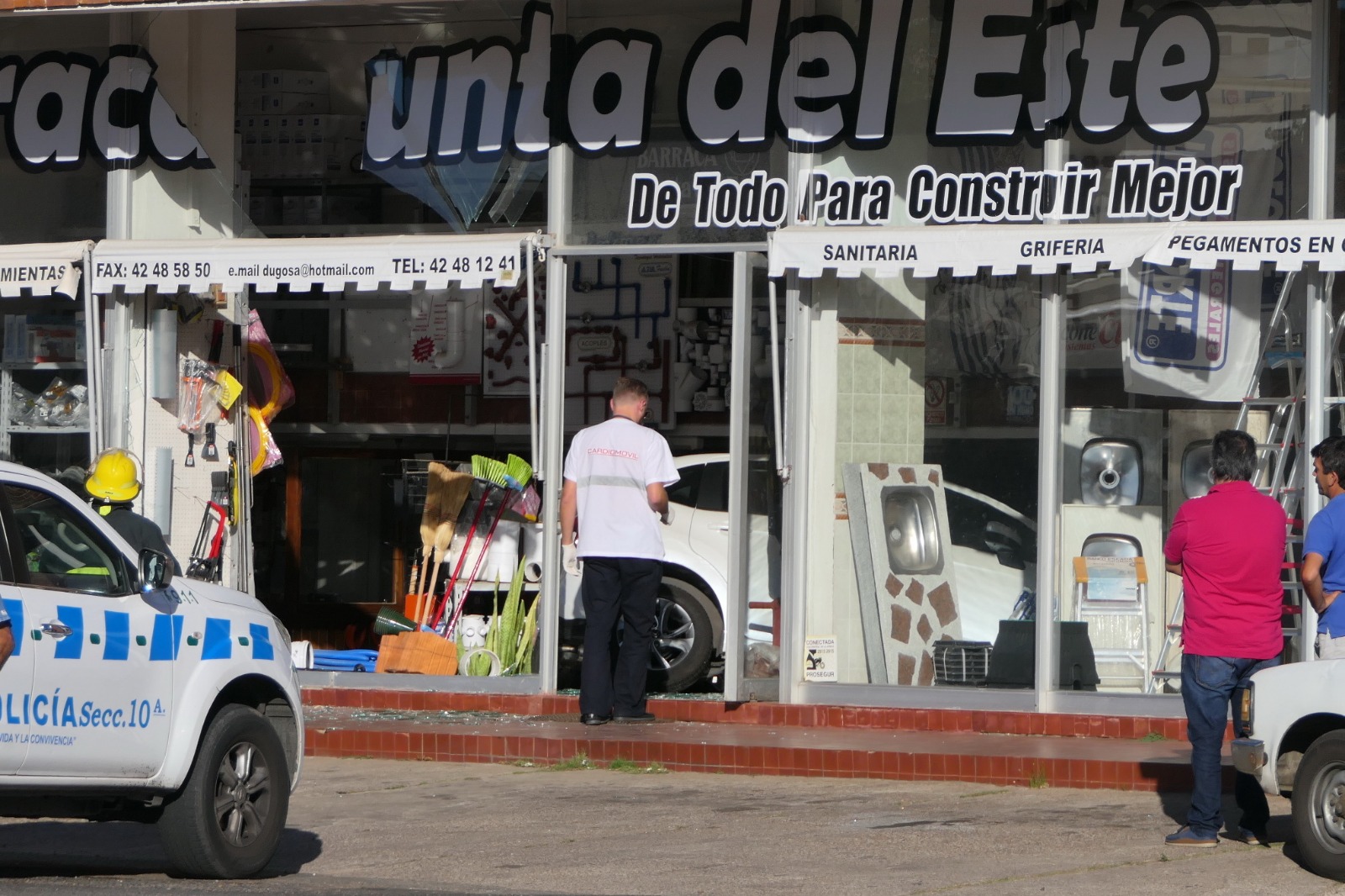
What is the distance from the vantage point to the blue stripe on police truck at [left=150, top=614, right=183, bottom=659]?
7422mm

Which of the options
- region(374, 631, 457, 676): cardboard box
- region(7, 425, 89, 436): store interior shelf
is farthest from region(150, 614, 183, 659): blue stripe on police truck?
region(7, 425, 89, 436): store interior shelf

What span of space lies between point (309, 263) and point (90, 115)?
2.02 meters

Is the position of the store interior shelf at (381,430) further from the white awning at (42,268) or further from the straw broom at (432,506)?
the white awning at (42,268)

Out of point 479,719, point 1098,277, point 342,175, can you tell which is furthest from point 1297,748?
point 342,175

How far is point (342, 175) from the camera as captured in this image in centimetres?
1370

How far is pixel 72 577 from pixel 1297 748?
15.6ft

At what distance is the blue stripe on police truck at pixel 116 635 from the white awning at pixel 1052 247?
5.55 metres

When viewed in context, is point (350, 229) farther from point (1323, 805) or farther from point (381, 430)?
point (1323, 805)

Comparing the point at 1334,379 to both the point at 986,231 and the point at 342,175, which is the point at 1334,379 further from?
the point at 342,175

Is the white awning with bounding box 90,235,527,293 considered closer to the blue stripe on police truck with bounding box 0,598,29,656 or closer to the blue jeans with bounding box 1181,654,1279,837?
the blue jeans with bounding box 1181,654,1279,837

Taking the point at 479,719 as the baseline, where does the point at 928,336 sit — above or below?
above

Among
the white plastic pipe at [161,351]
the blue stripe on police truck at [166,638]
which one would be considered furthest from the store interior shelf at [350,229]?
the blue stripe on police truck at [166,638]

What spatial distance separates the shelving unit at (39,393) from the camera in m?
13.6

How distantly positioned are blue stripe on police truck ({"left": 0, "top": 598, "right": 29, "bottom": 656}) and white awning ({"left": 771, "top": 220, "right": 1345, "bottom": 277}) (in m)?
6.04
